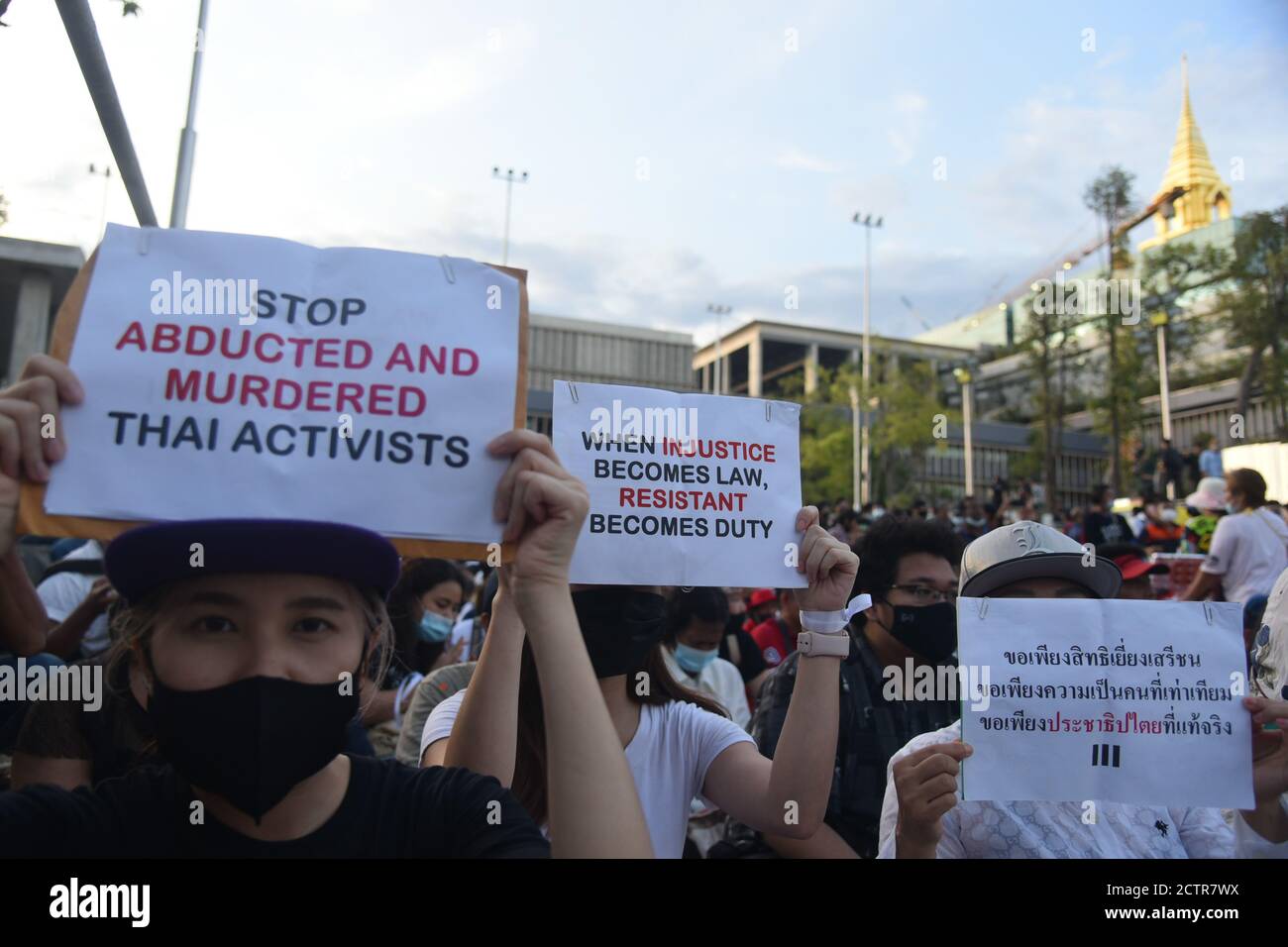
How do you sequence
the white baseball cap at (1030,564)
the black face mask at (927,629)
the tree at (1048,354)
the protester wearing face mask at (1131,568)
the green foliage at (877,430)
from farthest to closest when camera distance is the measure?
the green foliage at (877,430)
the tree at (1048,354)
the protester wearing face mask at (1131,568)
the black face mask at (927,629)
the white baseball cap at (1030,564)

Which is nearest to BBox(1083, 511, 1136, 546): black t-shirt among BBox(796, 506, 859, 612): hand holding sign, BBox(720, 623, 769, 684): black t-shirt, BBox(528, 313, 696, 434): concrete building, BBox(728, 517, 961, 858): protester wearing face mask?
BBox(720, 623, 769, 684): black t-shirt

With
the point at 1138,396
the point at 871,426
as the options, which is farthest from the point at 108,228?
the point at 871,426

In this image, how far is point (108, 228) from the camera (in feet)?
5.58

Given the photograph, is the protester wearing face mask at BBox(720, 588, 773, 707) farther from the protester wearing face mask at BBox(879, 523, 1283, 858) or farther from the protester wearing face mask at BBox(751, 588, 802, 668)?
the protester wearing face mask at BBox(879, 523, 1283, 858)

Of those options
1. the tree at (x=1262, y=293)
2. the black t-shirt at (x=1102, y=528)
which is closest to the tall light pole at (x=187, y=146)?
the black t-shirt at (x=1102, y=528)

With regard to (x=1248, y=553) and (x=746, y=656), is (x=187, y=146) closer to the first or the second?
(x=746, y=656)

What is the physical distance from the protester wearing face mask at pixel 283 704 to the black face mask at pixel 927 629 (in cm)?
208

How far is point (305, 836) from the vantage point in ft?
5.39

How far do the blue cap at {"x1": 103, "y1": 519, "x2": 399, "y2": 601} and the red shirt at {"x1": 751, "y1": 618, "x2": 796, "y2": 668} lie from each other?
16.0 ft

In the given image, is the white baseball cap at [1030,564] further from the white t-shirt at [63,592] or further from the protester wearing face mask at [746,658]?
the white t-shirt at [63,592]

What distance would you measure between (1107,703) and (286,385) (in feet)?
6.56

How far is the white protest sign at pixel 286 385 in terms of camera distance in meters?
1.60

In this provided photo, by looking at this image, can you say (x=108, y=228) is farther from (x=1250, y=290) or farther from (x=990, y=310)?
(x=990, y=310)
